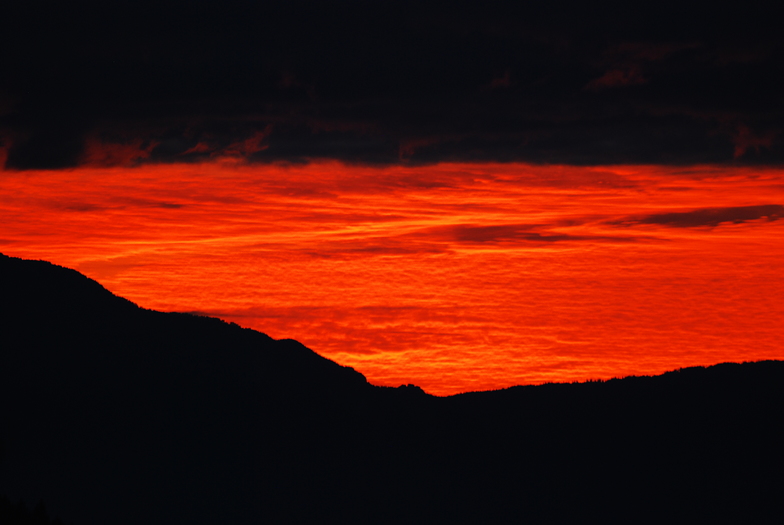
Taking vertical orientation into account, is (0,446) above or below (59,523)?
above

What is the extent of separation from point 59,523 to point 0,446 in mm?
5277

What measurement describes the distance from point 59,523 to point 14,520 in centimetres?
278

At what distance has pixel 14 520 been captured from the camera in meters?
44.4

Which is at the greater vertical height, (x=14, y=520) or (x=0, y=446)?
(x=0, y=446)

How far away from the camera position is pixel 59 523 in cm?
4659

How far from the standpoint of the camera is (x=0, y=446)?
46.8 m

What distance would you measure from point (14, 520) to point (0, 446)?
4.50m
